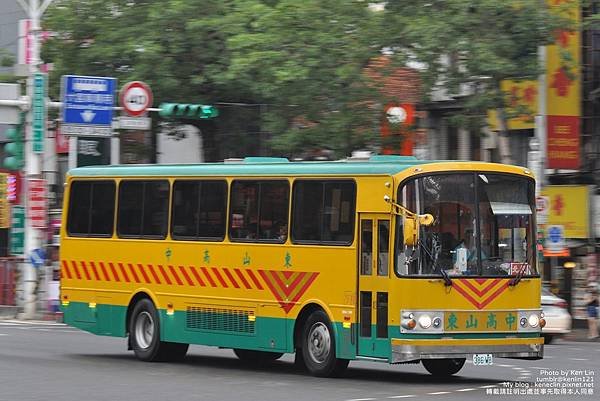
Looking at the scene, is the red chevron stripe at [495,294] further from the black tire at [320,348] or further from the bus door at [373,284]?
the black tire at [320,348]

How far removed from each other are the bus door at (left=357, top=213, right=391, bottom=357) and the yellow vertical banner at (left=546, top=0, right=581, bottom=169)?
1825 cm

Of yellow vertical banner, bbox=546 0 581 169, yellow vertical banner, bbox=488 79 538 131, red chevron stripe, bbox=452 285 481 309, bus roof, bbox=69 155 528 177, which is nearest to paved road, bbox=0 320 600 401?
red chevron stripe, bbox=452 285 481 309

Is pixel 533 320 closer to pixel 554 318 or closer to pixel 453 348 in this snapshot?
pixel 453 348

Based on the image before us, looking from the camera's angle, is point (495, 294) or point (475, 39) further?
point (475, 39)

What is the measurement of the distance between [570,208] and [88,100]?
12318 mm

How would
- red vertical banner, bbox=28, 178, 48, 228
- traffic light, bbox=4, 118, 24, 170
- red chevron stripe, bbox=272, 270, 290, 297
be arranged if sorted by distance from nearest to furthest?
red chevron stripe, bbox=272, 270, 290, 297 → red vertical banner, bbox=28, 178, 48, 228 → traffic light, bbox=4, 118, 24, 170

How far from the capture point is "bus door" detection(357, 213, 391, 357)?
58.9 ft

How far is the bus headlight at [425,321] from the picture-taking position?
Result: 17.6m

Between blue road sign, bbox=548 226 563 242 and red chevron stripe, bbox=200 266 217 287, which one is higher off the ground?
blue road sign, bbox=548 226 563 242

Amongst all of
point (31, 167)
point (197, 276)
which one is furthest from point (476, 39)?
point (197, 276)

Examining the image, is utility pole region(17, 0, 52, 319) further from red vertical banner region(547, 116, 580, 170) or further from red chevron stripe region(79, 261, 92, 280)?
red chevron stripe region(79, 261, 92, 280)

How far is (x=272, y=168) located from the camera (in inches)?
790

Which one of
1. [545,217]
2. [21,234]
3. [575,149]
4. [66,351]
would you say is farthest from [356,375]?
[21,234]

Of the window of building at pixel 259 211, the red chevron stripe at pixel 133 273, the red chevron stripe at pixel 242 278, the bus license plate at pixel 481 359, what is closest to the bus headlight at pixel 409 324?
the bus license plate at pixel 481 359
